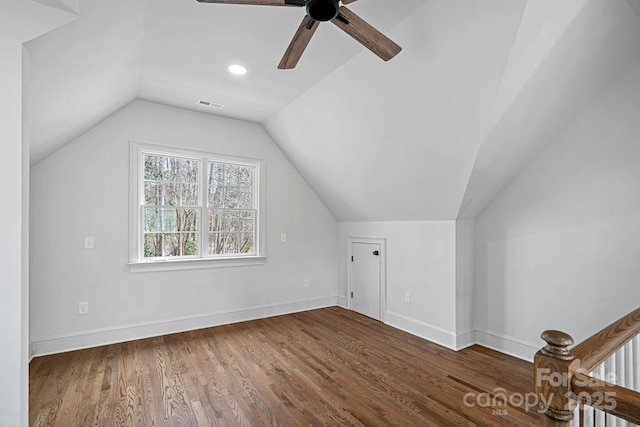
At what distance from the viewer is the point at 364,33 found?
67.9 inches

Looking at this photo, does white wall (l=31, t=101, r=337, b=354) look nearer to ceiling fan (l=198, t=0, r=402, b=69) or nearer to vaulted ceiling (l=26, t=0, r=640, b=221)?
vaulted ceiling (l=26, t=0, r=640, b=221)

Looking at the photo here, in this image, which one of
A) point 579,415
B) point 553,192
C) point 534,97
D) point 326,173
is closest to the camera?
point 579,415

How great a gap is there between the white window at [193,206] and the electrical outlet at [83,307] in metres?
0.60

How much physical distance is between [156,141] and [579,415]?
4.16m

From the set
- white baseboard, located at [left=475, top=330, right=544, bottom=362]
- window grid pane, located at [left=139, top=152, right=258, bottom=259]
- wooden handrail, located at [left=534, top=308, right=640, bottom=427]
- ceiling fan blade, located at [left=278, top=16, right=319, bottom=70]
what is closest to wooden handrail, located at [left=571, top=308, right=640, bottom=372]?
wooden handrail, located at [left=534, top=308, right=640, bottom=427]

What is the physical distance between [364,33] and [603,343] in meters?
1.74

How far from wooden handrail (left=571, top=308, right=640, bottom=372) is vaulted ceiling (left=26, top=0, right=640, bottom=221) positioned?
1588 mm

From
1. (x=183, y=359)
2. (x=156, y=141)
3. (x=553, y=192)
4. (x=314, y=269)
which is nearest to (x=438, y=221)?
(x=553, y=192)

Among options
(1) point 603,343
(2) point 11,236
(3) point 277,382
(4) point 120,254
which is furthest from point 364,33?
(4) point 120,254

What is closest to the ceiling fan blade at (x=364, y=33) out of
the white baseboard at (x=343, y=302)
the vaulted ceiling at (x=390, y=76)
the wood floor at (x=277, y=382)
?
the vaulted ceiling at (x=390, y=76)

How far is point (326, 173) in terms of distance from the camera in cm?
423

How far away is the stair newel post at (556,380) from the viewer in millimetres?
897

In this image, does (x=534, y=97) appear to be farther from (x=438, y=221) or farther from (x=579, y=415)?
(x=579, y=415)

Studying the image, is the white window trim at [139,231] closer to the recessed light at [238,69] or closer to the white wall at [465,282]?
the recessed light at [238,69]
